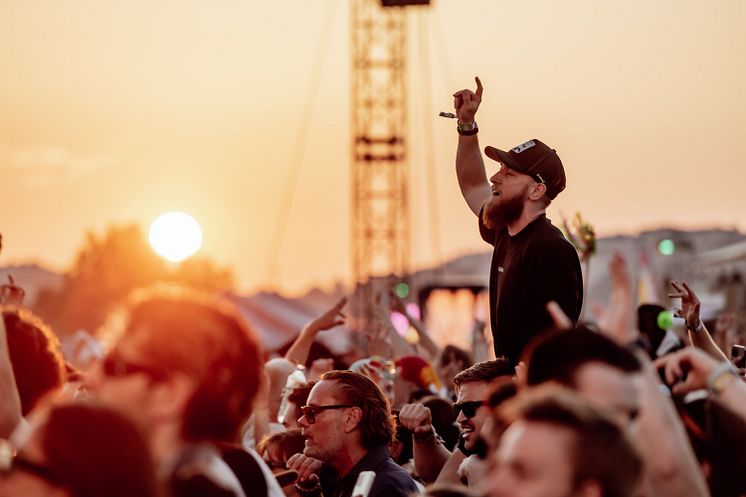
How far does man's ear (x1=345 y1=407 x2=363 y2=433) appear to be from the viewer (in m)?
6.44

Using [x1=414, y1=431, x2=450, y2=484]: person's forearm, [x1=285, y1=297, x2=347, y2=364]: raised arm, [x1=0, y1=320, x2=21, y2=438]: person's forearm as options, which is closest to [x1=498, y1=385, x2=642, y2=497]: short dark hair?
[x1=0, y1=320, x2=21, y2=438]: person's forearm

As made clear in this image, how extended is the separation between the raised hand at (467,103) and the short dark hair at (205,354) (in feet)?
13.2

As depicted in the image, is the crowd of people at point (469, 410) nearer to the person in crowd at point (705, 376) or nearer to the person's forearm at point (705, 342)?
the person in crowd at point (705, 376)

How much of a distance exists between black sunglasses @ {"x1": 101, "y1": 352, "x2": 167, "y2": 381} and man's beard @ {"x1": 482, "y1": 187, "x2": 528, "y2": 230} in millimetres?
3369

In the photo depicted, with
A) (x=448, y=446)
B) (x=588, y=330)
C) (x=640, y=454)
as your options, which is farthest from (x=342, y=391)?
(x=640, y=454)

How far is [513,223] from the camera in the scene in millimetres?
6484

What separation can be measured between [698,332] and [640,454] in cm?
362

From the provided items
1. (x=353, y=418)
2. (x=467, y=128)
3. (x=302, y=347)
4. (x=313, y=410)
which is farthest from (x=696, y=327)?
(x=302, y=347)

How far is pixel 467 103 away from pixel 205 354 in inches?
166

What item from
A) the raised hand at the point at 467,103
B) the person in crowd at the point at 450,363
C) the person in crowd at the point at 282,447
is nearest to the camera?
the person in crowd at the point at 282,447

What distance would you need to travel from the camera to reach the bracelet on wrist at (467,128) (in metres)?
7.35

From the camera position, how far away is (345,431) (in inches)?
254

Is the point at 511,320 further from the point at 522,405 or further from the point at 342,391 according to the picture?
the point at 522,405

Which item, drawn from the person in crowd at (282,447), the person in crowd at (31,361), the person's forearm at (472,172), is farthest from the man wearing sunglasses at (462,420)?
the person in crowd at (31,361)
